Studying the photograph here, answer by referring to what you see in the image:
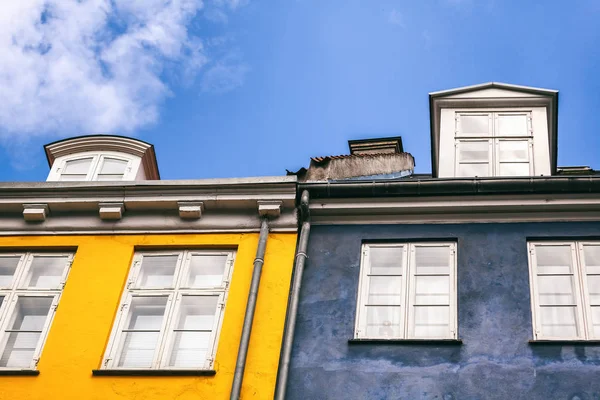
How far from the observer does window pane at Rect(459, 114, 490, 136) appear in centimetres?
1416

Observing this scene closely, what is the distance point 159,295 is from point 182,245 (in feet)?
3.05

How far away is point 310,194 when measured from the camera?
1284 centimetres

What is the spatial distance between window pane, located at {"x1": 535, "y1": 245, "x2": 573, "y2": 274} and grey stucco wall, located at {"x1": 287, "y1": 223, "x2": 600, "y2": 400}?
19 cm

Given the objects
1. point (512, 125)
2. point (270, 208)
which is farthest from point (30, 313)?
point (512, 125)

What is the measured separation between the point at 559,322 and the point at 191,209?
5299mm

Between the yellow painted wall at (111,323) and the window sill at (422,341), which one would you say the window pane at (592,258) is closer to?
the window sill at (422,341)

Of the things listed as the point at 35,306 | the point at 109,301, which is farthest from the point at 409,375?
the point at 35,306

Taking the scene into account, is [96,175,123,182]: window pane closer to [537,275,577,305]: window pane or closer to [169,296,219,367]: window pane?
[169,296,219,367]: window pane

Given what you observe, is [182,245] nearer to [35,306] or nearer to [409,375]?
[35,306]

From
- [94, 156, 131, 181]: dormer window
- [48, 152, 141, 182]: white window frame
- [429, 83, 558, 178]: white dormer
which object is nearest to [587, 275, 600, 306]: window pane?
[429, 83, 558, 178]: white dormer

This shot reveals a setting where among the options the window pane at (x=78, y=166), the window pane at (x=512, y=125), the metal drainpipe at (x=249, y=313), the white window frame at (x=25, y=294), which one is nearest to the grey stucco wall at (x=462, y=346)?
the metal drainpipe at (x=249, y=313)

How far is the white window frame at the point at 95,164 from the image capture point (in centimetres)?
1502

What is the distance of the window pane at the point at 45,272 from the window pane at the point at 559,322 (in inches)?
256

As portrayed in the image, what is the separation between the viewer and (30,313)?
12055 millimetres
